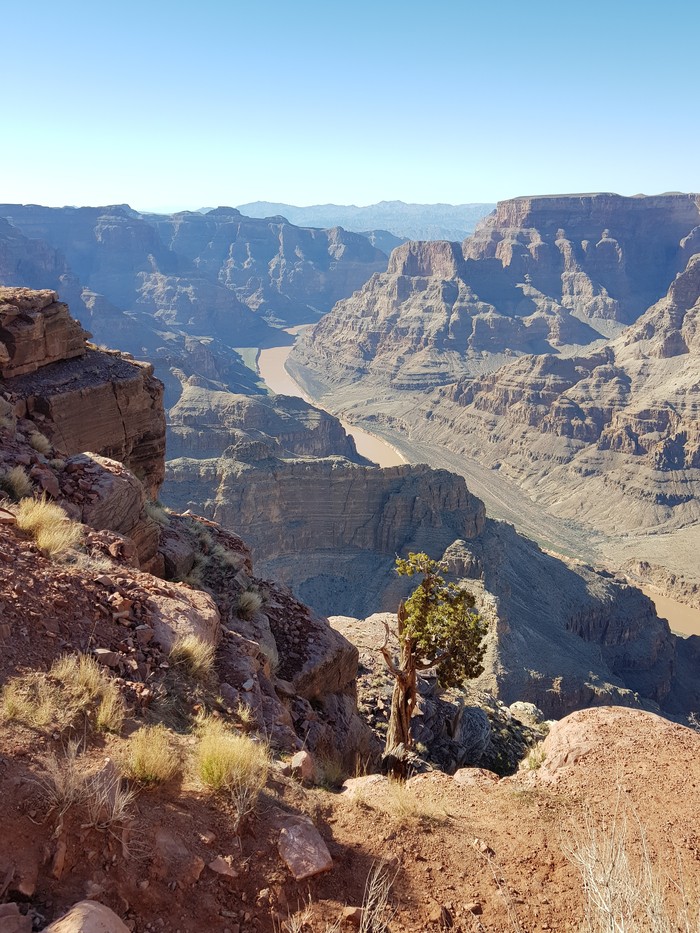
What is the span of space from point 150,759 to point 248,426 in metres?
101

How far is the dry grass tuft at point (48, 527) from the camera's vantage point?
37.1 ft

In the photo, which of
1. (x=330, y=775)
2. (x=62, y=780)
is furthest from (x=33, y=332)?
(x=62, y=780)

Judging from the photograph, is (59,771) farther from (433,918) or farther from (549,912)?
(549,912)

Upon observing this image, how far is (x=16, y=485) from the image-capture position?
14.0 meters

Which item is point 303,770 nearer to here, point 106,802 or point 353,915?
point 353,915

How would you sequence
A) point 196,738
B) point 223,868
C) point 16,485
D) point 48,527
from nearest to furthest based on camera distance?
point 223,868 < point 196,738 < point 48,527 < point 16,485

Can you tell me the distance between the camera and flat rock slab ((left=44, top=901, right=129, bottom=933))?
529 cm

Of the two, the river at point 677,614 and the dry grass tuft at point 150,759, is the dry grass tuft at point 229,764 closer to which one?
the dry grass tuft at point 150,759

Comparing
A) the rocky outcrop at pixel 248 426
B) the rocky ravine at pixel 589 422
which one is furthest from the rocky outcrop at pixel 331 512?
the rocky ravine at pixel 589 422

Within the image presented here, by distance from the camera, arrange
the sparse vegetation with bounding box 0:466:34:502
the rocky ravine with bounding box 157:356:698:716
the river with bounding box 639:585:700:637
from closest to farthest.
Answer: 1. the sparse vegetation with bounding box 0:466:34:502
2. the rocky ravine with bounding box 157:356:698:716
3. the river with bounding box 639:585:700:637

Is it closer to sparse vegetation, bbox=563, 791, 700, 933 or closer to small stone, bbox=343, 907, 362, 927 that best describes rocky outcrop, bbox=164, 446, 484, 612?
sparse vegetation, bbox=563, 791, 700, 933

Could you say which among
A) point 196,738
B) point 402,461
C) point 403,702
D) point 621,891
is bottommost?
point 402,461

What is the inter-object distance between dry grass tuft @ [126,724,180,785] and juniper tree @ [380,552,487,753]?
323 inches

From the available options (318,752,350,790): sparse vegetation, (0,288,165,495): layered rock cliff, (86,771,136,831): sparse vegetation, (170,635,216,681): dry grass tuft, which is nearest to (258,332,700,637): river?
(0,288,165,495): layered rock cliff
